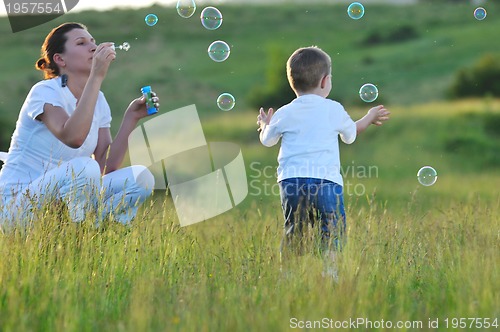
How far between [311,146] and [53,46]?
1.93 meters

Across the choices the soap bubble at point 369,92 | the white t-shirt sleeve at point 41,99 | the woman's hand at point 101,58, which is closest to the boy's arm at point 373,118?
the soap bubble at point 369,92

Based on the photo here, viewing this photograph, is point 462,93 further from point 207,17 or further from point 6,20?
point 207,17

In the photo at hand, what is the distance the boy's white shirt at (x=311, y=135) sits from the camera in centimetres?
568

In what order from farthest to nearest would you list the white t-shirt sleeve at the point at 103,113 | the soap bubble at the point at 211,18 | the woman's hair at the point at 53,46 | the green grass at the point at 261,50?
the green grass at the point at 261,50
the soap bubble at the point at 211,18
the white t-shirt sleeve at the point at 103,113
the woman's hair at the point at 53,46

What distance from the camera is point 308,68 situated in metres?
5.78

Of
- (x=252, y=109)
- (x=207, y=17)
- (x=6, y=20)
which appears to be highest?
(x=6, y=20)

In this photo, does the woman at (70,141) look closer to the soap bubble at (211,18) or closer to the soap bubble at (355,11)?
the soap bubble at (211,18)

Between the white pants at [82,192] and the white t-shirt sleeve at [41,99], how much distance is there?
392 mm

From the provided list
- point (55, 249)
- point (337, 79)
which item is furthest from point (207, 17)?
point (337, 79)

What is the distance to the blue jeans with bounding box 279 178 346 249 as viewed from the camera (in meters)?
5.62

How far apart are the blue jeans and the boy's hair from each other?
65cm

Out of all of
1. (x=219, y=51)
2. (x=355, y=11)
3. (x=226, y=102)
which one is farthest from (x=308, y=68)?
(x=355, y=11)

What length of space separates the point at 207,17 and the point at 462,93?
121ft

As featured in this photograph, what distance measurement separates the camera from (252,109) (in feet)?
153
